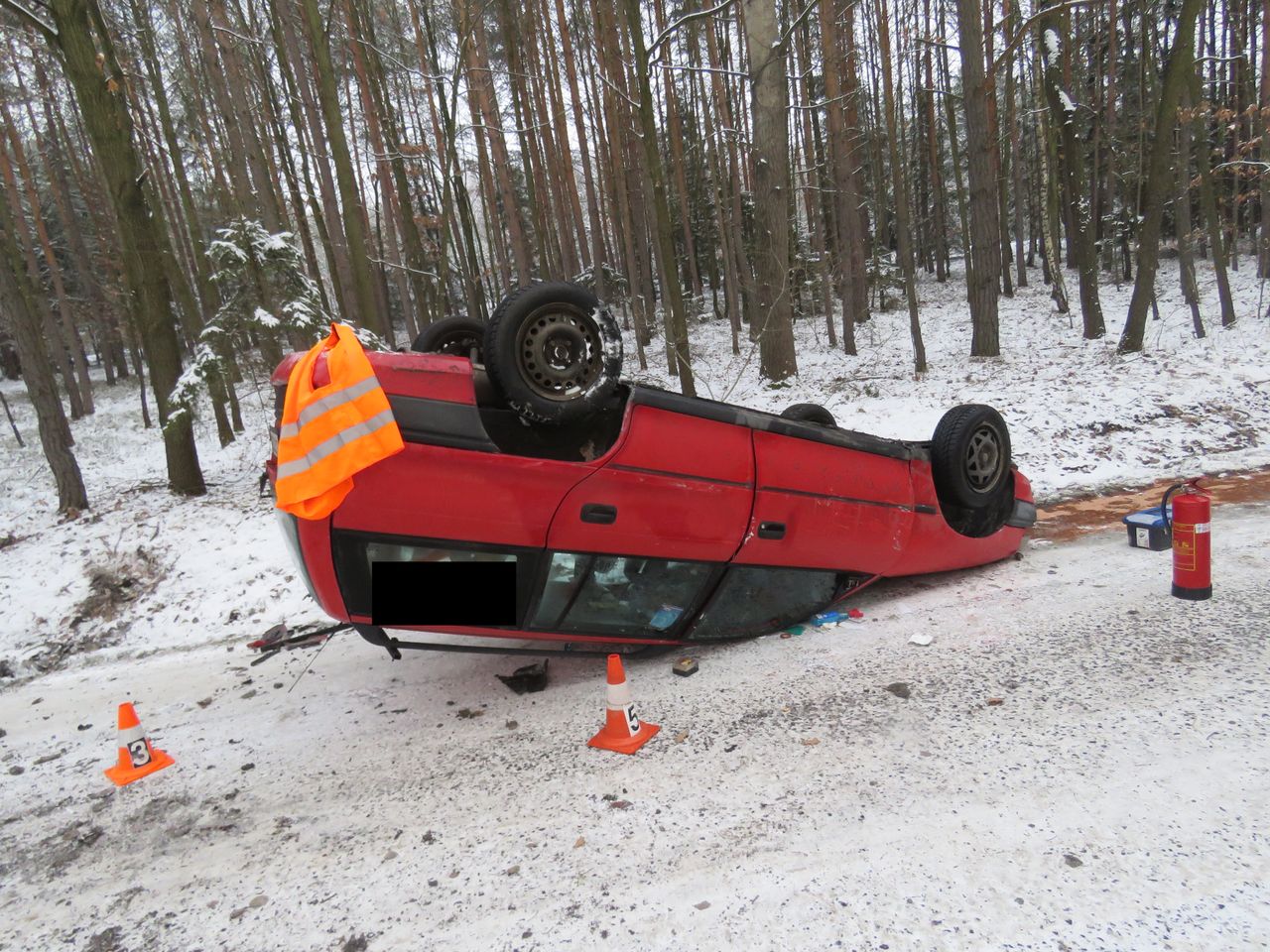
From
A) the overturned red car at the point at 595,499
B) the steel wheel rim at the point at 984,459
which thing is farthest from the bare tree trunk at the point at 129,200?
the steel wheel rim at the point at 984,459

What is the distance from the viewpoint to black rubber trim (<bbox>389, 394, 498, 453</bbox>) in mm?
2807

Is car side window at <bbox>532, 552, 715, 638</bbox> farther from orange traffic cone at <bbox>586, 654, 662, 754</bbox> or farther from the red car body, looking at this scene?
orange traffic cone at <bbox>586, 654, 662, 754</bbox>

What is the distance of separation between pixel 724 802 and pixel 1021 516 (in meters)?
3.46

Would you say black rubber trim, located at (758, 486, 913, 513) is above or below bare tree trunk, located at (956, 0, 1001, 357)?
below

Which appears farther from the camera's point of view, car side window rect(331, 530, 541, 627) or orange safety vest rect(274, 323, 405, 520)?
car side window rect(331, 530, 541, 627)

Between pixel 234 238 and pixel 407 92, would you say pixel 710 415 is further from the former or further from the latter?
pixel 407 92

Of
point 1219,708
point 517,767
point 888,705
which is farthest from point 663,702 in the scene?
point 1219,708

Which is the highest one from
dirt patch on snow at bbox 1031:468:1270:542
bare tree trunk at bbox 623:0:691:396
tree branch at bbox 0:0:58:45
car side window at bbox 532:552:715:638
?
tree branch at bbox 0:0:58:45

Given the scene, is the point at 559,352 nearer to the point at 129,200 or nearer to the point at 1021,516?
the point at 1021,516

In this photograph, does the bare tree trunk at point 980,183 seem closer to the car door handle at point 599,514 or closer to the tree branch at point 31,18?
the car door handle at point 599,514

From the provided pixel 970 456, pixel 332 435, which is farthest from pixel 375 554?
pixel 970 456

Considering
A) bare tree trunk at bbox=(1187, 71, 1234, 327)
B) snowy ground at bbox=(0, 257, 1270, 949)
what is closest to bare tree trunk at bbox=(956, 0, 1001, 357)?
bare tree trunk at bbox=(1187, 71, 1234, 327)

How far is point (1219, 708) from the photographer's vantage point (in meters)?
2.77

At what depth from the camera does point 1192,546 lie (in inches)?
147
